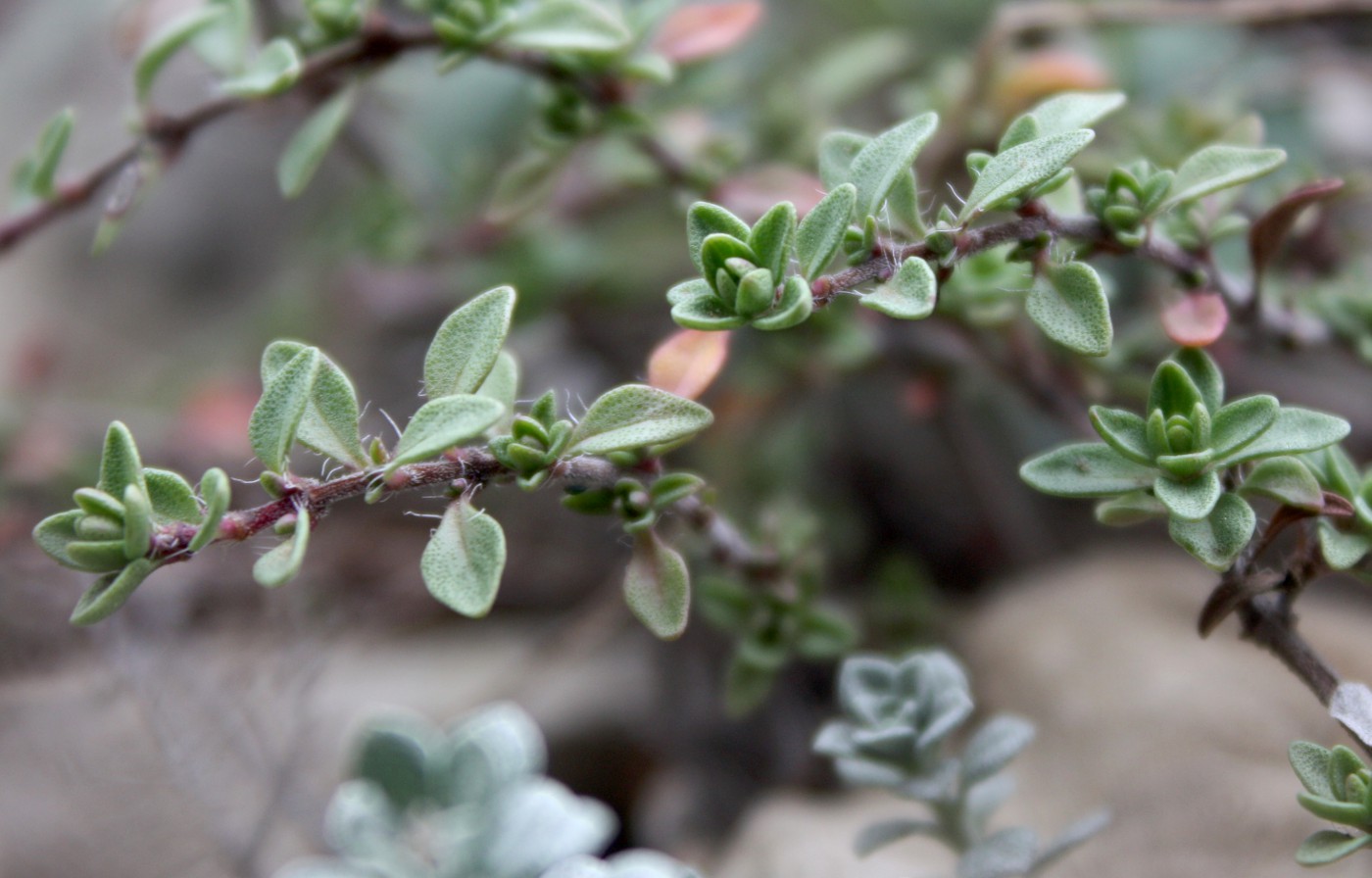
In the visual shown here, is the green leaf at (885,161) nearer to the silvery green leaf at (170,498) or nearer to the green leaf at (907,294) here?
the green leaf at (907,294)

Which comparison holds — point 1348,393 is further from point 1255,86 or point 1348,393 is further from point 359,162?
point 359,162

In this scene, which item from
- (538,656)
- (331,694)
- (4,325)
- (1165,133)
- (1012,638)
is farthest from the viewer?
(4,325)

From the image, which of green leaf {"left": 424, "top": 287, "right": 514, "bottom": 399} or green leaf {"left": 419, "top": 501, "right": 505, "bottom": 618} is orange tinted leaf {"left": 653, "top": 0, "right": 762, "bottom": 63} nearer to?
green leaf {"left": 424, "top": 287, "right": 514, "bottom": 399}

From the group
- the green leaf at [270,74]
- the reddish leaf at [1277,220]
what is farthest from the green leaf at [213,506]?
the reddish leaf at [1277,220]

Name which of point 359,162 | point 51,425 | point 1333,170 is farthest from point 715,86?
point 51,425

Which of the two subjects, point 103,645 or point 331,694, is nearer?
point 103,645

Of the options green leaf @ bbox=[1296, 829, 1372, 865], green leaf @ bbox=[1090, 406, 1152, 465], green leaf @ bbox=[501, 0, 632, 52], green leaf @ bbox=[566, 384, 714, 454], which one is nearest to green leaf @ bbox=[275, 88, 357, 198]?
green leaf @ bbox=[501, 0, 632, 52]
